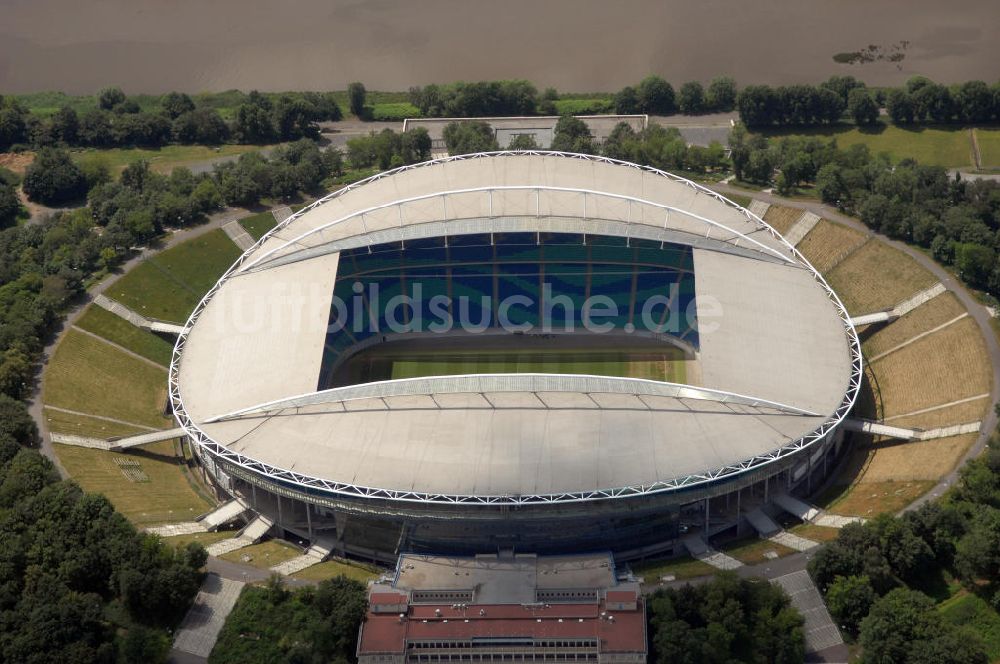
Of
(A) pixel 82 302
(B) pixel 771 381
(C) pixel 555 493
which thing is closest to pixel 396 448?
(C) pixel 555 493

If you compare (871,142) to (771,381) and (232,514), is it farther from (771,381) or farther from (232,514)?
(232,514)

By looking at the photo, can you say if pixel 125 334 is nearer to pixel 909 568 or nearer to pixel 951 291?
pixel 909 568

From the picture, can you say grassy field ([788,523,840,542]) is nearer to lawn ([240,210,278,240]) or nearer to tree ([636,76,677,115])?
lawn ([240,210,278,240])

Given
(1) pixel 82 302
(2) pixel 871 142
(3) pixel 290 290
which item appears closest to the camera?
(3) pixel 290 290

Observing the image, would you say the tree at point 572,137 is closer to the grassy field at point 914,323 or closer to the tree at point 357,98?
the tree at point 357,98

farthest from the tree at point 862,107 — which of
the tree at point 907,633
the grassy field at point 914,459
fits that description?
the tree at point 907,633

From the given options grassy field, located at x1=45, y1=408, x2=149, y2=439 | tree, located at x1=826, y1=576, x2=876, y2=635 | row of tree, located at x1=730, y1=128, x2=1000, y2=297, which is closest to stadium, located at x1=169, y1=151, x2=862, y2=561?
grassy field, located at x1=45, y1=408, x2=149, y2=439

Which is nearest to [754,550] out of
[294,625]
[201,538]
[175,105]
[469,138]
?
[294,625]

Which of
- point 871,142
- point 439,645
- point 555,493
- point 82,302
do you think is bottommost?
point 439,645
